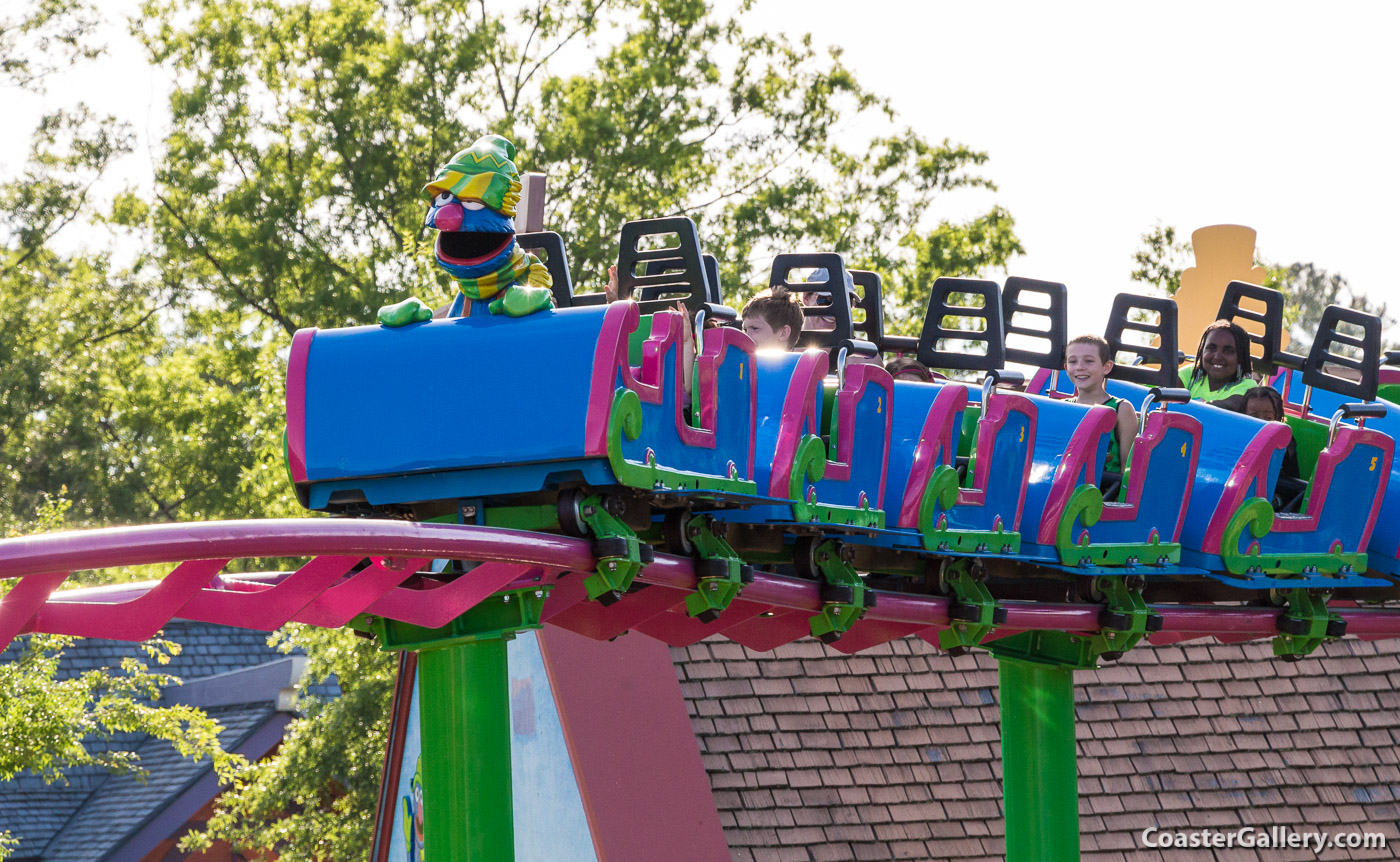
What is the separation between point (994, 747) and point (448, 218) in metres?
4.83

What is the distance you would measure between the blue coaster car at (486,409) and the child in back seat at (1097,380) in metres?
2.48

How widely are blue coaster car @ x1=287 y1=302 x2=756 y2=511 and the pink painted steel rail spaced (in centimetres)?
22

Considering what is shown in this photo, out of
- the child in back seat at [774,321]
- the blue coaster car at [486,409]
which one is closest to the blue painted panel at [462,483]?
the blue coaster car at [486,409]

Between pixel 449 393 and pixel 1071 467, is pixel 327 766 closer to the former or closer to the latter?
pixel 1071 467

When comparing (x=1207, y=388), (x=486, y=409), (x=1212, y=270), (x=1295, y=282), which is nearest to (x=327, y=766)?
(x=1212, y=270)

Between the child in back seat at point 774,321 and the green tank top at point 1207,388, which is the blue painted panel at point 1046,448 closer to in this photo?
the child in back seat at point 774,321

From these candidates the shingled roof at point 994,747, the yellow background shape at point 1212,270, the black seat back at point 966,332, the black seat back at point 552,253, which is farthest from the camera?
the yellow background shape at point 1212,270

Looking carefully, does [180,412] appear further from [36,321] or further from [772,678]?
[772,678]

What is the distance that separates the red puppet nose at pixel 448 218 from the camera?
4.66 m

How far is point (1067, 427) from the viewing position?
20.5 feet

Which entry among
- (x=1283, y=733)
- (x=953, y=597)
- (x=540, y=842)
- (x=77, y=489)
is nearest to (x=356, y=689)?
(x=540, y=842)

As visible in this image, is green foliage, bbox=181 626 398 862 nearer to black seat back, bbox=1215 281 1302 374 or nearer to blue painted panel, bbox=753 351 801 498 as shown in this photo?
black seat back, bbox=1215 281 1302 374

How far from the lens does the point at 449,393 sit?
14.4 ft

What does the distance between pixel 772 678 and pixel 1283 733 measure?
2.77 m
